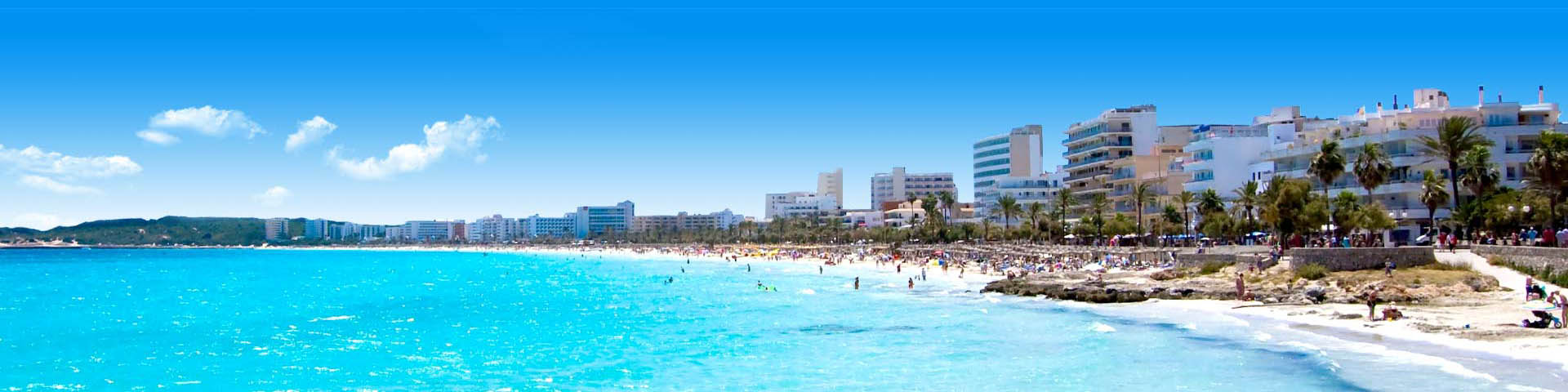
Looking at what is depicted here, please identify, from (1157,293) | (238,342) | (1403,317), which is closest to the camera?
(1403,317)

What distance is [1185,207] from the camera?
71.4 metres

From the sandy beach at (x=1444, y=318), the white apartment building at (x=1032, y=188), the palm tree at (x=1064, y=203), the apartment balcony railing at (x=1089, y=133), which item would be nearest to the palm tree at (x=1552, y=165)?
the sandy beach at (x=1444, y=318)

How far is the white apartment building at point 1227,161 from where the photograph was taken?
74.9 metres

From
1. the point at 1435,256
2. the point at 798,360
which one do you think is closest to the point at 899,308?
the point at 798,360

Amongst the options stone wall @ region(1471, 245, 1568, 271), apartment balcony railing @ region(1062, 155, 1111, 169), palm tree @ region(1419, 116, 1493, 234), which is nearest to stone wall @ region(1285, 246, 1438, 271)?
stone wall @ region(1471, 245, 1568, 271)

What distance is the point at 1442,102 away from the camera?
66500 millimetres

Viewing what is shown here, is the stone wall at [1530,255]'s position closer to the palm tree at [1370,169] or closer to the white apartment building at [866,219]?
the palm tree at [1370,169]

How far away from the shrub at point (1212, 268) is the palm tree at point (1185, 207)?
22340 millimetres

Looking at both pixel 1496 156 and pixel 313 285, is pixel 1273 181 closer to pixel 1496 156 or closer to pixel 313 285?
pixel 1496 156

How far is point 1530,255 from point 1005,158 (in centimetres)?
10722

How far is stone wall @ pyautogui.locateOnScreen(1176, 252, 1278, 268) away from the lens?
155 ft

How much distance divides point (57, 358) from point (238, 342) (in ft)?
18.4

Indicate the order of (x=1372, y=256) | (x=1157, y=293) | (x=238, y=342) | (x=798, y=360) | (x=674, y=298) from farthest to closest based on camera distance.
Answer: (x=674, y=298), (x=1157, y=293), (x=1372, y=256), (x=238, y=342), (x=798, y=360)

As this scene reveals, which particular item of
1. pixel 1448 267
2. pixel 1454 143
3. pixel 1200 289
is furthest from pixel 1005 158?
pixel 1448 267
